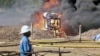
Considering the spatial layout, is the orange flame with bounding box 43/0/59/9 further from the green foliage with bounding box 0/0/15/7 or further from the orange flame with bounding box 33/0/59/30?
the green foliage with bounding box 0/0/15/7

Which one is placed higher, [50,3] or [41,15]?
[50,3]

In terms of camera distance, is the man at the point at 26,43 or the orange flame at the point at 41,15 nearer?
the man at the point at 26,43

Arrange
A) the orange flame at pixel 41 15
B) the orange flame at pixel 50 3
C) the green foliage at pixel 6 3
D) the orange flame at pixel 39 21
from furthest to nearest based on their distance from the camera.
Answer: the green foliage at pixel 6 3 < the orange flame at pixel 50 3 < the orange flame at pixel 41 15 < the orange flame at pixel 39 21

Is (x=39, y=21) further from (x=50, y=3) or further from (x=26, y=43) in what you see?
(x=26, y=43)

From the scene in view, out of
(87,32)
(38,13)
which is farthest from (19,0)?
(87,32)

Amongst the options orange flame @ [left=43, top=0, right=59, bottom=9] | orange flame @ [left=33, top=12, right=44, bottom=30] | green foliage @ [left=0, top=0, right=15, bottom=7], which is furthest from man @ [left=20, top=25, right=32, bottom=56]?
green foliage @ [left=0, top=0, right=15, bottom=7]

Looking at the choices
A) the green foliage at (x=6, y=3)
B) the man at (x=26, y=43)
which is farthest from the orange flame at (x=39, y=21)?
the man at (x=26, y=43)

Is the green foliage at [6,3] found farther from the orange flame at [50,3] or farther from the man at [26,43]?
the man at [26,43]

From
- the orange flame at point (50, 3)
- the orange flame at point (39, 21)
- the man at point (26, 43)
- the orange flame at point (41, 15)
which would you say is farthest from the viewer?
the orange flame at point (50, 3)

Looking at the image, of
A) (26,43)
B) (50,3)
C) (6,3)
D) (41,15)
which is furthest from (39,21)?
(26,43)

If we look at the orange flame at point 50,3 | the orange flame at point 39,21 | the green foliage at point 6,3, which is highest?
the green foliage at point 6,3

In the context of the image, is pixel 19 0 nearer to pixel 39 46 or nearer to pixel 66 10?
pixel 66 10

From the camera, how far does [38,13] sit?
41.9 meters

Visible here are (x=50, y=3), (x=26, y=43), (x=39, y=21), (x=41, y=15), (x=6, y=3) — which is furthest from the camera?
(x=6, y=3)
